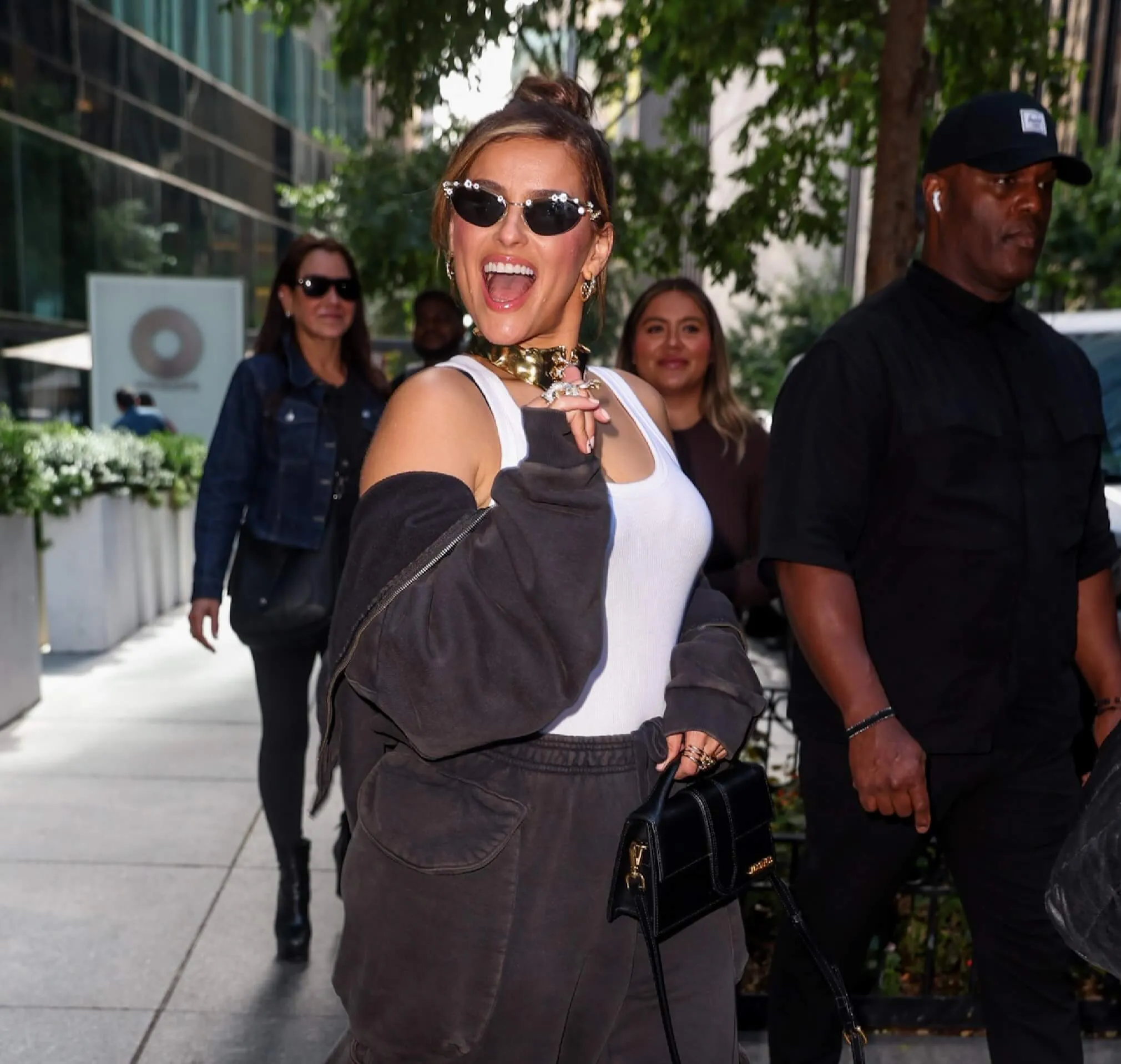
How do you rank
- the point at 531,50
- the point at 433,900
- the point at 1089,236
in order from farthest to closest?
the point at 1089,236, the point at 531,50, the point at 433,900

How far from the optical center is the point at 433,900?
1.94 metres

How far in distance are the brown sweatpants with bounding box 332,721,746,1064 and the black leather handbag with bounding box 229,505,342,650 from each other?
2.28m

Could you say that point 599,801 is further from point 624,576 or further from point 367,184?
point 367,184

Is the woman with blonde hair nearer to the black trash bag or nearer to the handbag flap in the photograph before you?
the handbag flap

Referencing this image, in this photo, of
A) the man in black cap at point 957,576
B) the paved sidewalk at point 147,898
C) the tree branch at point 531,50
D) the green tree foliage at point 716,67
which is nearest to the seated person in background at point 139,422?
the paved sidewalk at point 147,898

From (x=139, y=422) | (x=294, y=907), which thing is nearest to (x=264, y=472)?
(x=294, y=907)

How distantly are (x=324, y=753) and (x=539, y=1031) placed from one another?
1.61ft

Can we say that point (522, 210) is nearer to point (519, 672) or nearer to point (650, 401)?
point (650, 401)

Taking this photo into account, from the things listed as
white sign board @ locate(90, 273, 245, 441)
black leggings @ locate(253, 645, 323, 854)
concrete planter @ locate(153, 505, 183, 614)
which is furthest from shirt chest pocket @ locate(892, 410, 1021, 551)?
white sign board @ locate(90, 273, 245, 441)

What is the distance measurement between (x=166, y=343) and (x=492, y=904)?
1472 centimetres

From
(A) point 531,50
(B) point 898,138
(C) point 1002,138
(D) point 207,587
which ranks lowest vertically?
(D) point 207,587

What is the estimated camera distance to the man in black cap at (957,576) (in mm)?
2861

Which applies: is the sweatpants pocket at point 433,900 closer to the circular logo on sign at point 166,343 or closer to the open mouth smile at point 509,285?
the open mouth smile at point 509,285

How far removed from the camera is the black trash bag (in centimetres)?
154
